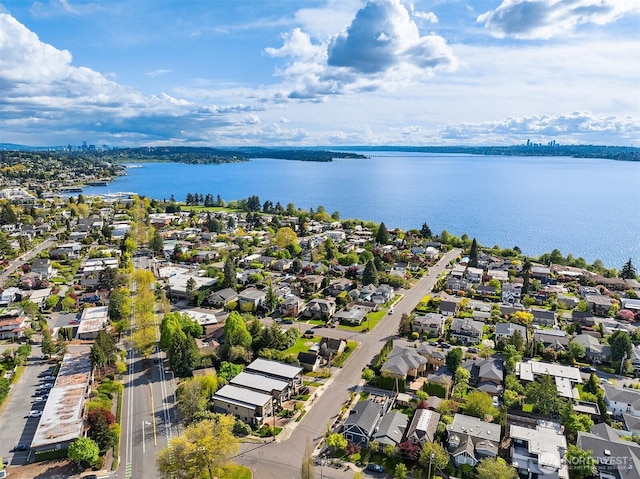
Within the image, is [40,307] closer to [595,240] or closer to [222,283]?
[222,283]

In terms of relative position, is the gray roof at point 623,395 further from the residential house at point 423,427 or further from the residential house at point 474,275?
the residential house at point 474,275

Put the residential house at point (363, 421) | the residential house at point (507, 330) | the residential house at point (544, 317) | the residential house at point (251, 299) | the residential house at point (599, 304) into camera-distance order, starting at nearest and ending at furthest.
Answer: the residential house at point (363, 421) → the residential house at point (507, 330) → the residential house at point (544, 317) → the residential house at point (251, 299) → the residential house at point (599, 304)

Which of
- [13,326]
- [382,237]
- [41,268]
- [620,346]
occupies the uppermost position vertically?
[382,237]

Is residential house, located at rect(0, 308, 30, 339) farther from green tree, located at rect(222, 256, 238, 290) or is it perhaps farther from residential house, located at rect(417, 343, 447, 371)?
residential house, located at rect(417, 343, 447, 371)

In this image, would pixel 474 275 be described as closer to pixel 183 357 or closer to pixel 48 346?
pixel 183 357

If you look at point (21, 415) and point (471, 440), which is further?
point (21, 415)

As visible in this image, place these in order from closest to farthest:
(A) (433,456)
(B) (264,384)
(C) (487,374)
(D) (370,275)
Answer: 1. (A) (433,456)
2. (B) (264,384)
3. (C) (487,374)
4. (D) (370,275)

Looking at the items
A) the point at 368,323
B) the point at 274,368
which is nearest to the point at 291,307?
the point at 368,323

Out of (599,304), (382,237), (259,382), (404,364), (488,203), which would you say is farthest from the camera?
(488,203)

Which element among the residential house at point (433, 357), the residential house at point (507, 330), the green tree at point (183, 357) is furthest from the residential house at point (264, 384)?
the residential house at point (507, 330)
